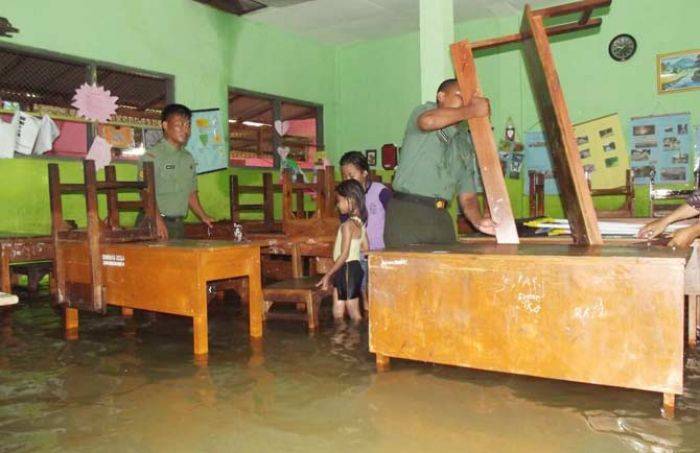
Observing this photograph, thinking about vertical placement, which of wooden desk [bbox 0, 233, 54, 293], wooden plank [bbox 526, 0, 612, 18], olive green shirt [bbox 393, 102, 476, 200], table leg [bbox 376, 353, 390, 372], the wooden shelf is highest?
the wooden shelf

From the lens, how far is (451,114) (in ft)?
9.59

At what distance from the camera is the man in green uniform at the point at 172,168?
491cm

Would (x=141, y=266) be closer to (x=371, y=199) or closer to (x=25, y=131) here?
(x=371, y=199)

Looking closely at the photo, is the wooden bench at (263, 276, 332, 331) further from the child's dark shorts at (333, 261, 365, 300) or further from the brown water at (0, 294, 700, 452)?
the brown water at (0, 294, 700, 452)

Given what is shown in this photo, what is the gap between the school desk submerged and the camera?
230 centimetres

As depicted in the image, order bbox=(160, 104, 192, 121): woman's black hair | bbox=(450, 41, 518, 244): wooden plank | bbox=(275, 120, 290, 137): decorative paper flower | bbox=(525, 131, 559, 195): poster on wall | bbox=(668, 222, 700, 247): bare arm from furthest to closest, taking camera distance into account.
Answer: bbox=(275, 120, 290, 137): decorative paper flower, bbox=(525, 131, 559, 195): poster on wall, bbox=(160, 104, 192, 121): woman's black hair, bbox=(450, 41, 518, 244): wooden plank, bbox=(668, 222, 700, 247): bare arm

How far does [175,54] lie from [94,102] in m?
1.36

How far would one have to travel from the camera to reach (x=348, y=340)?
13.0 ft

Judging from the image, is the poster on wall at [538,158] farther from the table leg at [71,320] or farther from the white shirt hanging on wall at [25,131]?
the white shirt hanging on wall at [25,131]

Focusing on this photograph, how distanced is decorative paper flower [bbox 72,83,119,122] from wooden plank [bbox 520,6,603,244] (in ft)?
17.6

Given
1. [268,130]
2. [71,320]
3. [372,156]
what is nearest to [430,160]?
[71,320]

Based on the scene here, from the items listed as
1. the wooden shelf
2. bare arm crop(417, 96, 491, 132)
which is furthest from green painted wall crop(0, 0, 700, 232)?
bare arm crop(417, 96, 491, 132)

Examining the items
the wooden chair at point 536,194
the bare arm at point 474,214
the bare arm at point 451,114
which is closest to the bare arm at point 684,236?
the bare arm at point 474,214

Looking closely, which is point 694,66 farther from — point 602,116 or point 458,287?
point 458,287
